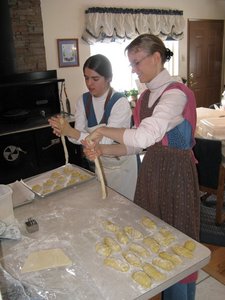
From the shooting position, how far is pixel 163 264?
947 mm

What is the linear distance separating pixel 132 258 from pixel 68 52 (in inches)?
129

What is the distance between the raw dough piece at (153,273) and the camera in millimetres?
901

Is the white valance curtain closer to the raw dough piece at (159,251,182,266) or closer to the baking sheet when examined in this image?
the baking sheet

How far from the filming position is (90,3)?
151 inches

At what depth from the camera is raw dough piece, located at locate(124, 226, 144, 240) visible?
110 centimetres

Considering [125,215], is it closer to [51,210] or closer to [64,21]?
[51,210]

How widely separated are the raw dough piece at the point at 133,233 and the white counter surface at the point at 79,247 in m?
0.03

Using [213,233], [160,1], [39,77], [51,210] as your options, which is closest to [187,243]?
[51,210]

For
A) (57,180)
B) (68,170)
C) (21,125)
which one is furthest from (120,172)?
(21,125)

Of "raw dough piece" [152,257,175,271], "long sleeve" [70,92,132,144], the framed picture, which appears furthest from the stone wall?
"raw dough piece" [152,257,175,271]

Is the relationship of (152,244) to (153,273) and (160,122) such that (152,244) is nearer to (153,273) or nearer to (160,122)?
(153,273)

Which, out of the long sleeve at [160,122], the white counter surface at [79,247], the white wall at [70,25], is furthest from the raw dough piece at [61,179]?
the white wall at [70,25]

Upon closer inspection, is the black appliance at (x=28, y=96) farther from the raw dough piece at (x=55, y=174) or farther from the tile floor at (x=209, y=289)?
the tile floor at (x=209, y=289)

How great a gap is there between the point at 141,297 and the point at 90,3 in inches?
150
